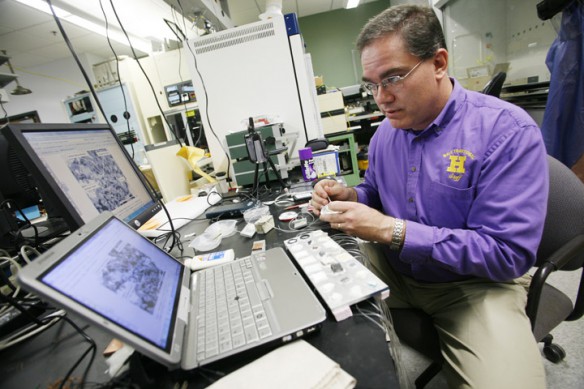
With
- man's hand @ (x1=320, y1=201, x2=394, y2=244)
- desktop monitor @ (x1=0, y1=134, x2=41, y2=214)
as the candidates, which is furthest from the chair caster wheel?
desktop monitor @ (x1=0, y1=134, x2=41, y2=214)

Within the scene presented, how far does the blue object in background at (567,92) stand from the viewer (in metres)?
1.45

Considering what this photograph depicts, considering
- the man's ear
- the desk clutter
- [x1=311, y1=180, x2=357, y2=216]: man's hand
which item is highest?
the man's ear

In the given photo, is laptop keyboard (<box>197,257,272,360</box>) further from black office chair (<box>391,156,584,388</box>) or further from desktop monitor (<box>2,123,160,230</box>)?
black office chair (<box>391,156,584,388</box>)

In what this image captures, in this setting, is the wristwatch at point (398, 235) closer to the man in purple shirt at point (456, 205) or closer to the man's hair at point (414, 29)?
the man in purple shirt at point (456, 205)

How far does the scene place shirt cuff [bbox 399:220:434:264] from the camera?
72cm

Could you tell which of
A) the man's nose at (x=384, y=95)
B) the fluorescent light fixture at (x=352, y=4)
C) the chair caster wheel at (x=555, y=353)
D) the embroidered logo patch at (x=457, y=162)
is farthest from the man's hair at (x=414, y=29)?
the fluorescent light fixture at (x=352, y=4)

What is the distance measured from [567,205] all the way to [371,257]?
62 centimetres

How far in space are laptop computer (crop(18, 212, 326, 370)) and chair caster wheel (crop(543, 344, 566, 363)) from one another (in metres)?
1.26

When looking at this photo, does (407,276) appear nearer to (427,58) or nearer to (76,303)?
(427,58)

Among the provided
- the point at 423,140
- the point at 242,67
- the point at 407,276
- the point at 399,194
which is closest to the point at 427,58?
the point at 423,140

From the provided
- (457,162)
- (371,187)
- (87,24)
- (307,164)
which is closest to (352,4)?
(87,24)

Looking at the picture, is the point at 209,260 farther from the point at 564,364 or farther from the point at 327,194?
the point at 564,364

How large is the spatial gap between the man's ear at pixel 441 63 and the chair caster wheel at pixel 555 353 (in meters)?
1.20

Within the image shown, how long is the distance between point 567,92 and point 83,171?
2337 millimetres
